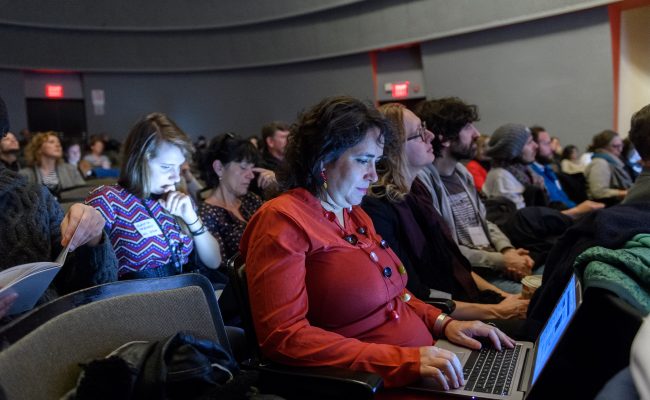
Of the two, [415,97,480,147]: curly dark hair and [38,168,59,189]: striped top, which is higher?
[415,97,480,147]: curly dark hair

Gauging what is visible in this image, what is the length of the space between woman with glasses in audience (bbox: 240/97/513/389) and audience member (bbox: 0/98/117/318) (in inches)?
17.4

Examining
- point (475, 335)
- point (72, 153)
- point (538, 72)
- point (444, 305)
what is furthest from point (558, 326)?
point (538, 72)

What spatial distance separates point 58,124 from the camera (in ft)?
36.4

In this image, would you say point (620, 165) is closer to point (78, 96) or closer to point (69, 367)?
point (69, 367)

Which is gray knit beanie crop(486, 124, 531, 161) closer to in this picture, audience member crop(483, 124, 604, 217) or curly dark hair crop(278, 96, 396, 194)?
audience member crop(483, 124, 604, 217)

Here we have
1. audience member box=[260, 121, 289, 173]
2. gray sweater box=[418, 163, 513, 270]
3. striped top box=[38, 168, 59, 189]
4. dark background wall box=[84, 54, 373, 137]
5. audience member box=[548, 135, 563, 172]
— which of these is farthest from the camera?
dark background wall box=[84, 54, 373, 137]

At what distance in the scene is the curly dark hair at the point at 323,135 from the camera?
57.6 inches

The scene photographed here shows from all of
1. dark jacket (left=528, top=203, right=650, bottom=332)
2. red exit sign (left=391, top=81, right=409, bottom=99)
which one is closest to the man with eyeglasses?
dark jacket (left=528, top=203, right=650, bottom=332)

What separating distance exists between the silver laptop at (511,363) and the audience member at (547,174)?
9.65ft

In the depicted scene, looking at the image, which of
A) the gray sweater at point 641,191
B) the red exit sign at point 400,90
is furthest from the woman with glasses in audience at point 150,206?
the red exit sign at point 400,90

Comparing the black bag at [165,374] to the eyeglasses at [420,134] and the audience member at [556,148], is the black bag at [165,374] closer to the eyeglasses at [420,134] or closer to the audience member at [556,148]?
the eyeglasses at [420,134]

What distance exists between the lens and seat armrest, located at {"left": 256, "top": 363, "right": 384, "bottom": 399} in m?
1.08

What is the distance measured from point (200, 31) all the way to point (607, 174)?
8925 millimetres

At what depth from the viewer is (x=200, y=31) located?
10984 mm
